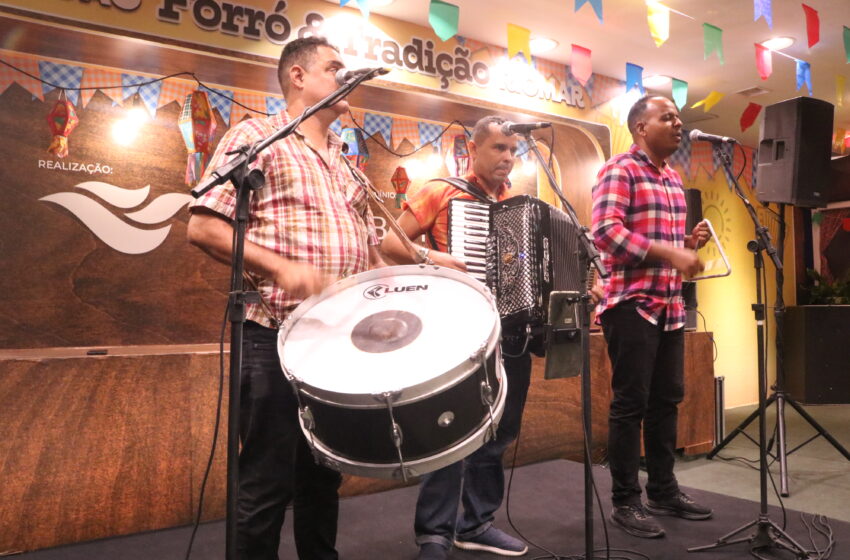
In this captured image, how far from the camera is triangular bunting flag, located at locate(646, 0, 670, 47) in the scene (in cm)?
411

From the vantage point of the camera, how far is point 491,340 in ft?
4.89

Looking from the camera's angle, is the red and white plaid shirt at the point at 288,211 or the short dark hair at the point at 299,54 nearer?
the red and white plaid shirt at the point at 288,211

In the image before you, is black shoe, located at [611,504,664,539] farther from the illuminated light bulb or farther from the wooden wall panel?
the illuminated light bulb

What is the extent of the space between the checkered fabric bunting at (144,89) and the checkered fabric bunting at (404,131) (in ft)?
5.08

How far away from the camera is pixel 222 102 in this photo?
3.74 meters

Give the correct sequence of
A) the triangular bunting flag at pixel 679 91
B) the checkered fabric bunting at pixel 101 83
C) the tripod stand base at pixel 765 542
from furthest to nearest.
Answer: the triangular bunting flag at pixel 679 91 < the checkered fabric bunting at pixel 101 83 < the tripod stand base at pixel 765 542

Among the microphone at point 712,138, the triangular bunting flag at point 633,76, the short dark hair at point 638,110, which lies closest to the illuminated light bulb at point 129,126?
the short dark hair at point 638,110

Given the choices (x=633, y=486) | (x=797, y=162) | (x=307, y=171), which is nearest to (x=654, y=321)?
(x=633, y=486)

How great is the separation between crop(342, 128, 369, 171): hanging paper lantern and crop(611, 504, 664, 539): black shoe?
102 inches

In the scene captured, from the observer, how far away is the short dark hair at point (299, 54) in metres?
1.88

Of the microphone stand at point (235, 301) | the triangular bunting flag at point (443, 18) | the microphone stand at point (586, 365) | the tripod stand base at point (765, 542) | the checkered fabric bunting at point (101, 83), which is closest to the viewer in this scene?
the microphone stand at point (235, 301)

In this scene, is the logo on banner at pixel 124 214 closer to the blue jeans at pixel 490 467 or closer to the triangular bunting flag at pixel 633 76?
the blue jeans at pixel 490 467

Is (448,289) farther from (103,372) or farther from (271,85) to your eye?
(271,85)

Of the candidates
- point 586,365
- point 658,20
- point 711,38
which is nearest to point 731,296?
point 711,38
